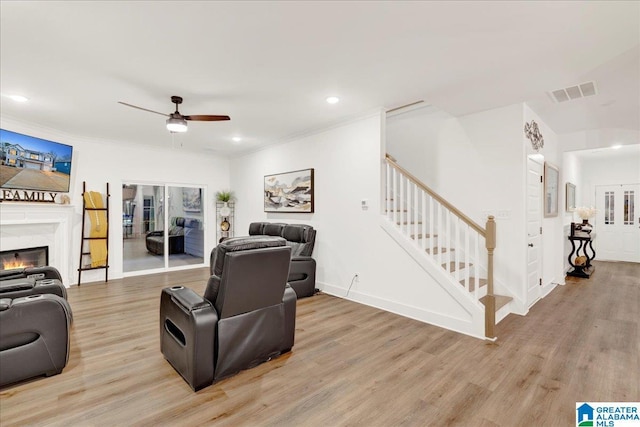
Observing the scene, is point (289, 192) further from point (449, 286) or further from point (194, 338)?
point (194, 338)

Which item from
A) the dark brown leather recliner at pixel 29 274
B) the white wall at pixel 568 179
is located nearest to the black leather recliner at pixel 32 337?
the dark brown leather recliner at pixel 29 274

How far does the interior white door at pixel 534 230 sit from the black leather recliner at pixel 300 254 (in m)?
3.08

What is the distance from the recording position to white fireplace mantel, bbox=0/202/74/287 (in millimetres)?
4512

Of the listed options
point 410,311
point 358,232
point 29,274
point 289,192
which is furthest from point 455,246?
point 29,274

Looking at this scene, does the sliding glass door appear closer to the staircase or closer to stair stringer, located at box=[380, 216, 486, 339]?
the staircase

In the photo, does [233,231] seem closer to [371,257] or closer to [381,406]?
[371,257]

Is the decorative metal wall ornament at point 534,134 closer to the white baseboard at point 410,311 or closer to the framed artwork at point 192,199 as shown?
the white baseboard at point 410,311

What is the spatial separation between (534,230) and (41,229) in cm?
774

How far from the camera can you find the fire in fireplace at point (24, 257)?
14.9 feet

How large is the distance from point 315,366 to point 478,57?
3.18 meters

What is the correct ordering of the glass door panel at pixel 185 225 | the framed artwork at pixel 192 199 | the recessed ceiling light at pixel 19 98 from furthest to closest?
the framed artwork at pixel 192 199, the glass door panel at pixel 185 225, the recessed ceiling light at pixel 19 98

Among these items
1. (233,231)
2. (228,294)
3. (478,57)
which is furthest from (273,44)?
(233,231)

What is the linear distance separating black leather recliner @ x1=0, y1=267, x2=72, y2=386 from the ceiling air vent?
5560 mm

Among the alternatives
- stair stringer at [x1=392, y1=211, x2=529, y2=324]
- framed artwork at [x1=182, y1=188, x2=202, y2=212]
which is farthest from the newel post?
framed artwork at [x1=182, y1=188, x2=202, y2=212]
